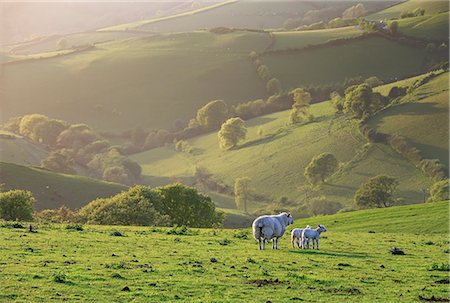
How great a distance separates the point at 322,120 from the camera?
168375mm

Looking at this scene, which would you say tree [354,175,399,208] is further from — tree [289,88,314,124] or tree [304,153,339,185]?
tree [289,88,314,124]

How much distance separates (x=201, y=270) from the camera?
80.8 ft

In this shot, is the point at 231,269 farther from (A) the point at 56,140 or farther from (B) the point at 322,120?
(A) the point at 56,140

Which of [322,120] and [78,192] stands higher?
[322,120]

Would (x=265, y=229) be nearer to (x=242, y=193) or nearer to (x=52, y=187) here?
(x=52, y=187)

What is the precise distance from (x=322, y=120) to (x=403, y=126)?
26284mm

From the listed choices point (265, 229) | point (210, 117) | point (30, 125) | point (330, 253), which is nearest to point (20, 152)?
point (30, 125)

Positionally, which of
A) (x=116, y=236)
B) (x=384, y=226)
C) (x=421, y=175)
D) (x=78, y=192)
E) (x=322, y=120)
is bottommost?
(x=116, y=236)

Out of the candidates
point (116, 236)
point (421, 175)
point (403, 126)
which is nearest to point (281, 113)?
point (403, 126)

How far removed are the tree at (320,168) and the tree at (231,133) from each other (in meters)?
38.5

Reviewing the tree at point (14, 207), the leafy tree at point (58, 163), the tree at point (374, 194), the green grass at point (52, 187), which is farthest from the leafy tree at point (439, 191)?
the leafy tree at point (58, 163)

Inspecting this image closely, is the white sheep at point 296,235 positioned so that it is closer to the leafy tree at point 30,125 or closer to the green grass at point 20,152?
the green grass at point 20,152

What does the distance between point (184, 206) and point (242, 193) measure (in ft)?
206

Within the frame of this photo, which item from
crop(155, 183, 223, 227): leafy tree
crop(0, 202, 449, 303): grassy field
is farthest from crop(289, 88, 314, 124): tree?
crop(0, 202, 449, 303): grassy field
